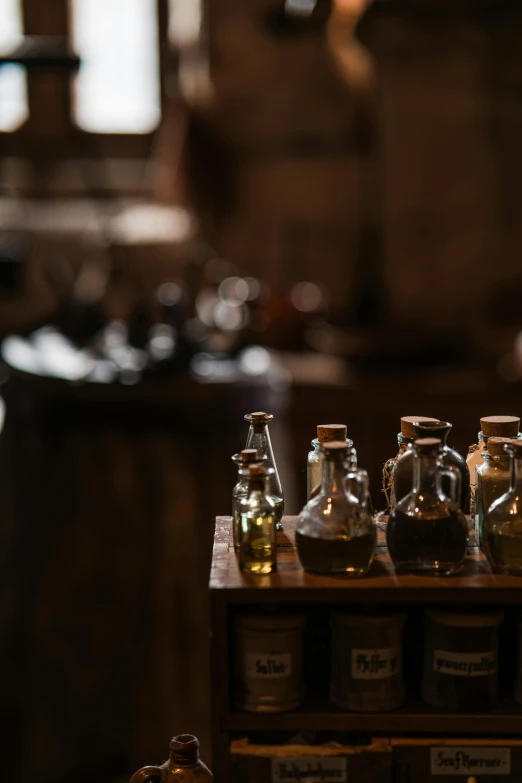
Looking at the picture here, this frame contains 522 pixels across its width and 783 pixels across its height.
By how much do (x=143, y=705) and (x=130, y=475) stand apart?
0.56 metres

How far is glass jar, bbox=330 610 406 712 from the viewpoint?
3.08ft

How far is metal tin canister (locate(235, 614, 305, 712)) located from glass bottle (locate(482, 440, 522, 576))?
0.68 ft

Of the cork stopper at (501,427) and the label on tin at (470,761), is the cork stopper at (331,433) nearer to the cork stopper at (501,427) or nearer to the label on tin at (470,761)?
the cork stopper at (501,427)

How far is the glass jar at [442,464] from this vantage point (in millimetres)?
972

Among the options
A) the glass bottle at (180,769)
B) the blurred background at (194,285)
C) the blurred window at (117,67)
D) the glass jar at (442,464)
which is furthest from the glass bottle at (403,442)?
the blurred window at (117,67)

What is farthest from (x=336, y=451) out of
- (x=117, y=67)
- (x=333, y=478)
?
(x=117, y=67)

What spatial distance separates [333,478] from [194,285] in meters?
3.26

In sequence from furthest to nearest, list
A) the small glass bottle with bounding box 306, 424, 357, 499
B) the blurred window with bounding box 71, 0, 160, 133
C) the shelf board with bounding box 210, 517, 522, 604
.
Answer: the blurred window with bounding box 71, 0, 160, 133 < the small glass bottle with bounding box 306, 424, 357, 499 < the shelf board with bounding box 210, 517, 522, 604

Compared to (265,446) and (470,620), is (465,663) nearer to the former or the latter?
(470,620)

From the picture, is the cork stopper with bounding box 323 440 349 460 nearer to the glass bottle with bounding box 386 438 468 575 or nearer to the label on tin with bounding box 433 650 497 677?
the glass bottle with bounding box 386 438 468 575

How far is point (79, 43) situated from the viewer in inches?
242

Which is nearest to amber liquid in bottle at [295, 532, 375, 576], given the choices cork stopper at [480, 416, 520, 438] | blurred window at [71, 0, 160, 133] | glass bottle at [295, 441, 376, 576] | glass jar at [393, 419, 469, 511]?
glass bottle at [295, 441, 376, 576]

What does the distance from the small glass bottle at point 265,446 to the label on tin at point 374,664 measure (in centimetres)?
22

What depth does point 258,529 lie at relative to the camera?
0.98m
